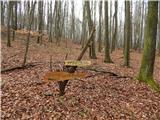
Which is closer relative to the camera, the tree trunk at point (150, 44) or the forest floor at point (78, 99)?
the forest floor at point (78, 99)

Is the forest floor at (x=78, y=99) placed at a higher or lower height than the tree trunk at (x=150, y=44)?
lower

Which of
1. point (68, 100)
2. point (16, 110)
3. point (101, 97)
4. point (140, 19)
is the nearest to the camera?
point (16, 110)

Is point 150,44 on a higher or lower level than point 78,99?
→ higher

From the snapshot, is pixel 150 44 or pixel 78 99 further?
pixel 150 44

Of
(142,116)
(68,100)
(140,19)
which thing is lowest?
(142,116)

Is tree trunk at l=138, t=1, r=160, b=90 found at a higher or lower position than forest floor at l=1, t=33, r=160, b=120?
higher

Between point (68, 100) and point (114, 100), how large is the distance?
1556mm

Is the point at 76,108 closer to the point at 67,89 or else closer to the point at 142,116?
the point at 67,89

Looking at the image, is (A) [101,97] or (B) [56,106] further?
(A) [101,97]

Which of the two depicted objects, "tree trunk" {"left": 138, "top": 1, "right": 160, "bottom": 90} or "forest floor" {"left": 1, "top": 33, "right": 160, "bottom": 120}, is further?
"tree trunk" {"left": 138, "top": 1, "right": 160, "bottom": 90}

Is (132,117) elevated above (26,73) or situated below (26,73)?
below

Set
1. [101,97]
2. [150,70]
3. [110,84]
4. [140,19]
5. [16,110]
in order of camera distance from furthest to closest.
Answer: [140,19]
[150,70]
[110,84]
[101,97]
[16,110]

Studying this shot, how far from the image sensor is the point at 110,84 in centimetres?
1018

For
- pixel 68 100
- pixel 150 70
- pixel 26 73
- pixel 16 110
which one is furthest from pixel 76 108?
pixel 150 70
